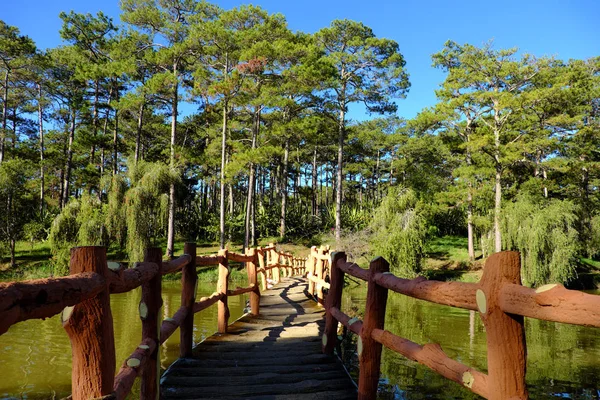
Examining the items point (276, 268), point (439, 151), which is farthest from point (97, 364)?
point (439, 151)

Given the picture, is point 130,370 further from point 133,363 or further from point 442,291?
point 442,291

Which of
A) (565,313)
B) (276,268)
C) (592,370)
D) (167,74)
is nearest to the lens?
(565,313)

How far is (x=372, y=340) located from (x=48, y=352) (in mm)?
6599

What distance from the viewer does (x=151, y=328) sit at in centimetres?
279

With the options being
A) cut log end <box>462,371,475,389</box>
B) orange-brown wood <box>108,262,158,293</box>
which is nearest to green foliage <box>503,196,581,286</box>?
cut log end <box>462,371,475,389</box>

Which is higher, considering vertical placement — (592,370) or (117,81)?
(117,81)

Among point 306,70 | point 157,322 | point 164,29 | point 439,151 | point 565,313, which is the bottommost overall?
point 157,322

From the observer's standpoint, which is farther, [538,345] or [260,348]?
[538,345]

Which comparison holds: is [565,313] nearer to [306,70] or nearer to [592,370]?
[592,370]

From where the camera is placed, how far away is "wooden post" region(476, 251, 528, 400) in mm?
1720

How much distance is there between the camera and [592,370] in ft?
23.2

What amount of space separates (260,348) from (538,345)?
22.9 feet

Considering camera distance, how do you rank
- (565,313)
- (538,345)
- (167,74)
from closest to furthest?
(565,313) → (538,345) → (167,74)

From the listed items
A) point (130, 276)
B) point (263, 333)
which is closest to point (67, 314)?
point (130, 276)
